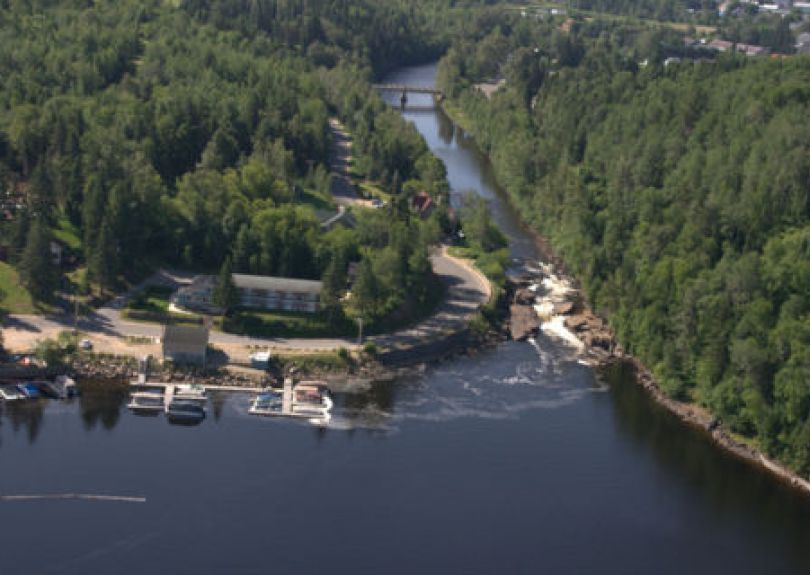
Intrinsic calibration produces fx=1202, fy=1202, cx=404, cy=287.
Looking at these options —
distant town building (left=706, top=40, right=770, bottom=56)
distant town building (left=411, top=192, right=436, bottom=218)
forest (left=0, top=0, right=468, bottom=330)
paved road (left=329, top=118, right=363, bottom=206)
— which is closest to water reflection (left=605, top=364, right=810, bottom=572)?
forest (left=0, top=0, right=468, bottom=330)

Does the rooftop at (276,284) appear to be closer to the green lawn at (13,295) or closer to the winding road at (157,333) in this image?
the winding road at (157,333)

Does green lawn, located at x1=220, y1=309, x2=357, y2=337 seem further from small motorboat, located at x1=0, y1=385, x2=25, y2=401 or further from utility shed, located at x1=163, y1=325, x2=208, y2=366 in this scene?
small motorboat, located at x1=0, y1=385, x2=25, y2=401

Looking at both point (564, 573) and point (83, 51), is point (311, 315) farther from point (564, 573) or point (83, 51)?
point (83, 51)

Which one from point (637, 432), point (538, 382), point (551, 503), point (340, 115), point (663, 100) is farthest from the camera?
point (340, 115)

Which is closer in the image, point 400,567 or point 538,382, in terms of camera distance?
point 400,567

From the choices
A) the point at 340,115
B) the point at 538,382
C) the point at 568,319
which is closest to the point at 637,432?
the point at 538,382

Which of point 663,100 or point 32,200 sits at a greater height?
point 663,100

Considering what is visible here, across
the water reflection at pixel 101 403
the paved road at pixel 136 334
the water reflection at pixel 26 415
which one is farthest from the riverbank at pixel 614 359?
the water reflection at pixel 26 415
